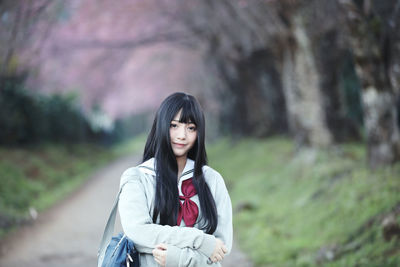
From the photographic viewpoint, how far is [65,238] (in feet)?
25.0

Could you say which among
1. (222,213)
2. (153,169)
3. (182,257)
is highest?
(153,169)

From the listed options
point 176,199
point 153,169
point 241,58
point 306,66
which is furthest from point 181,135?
point 241,58

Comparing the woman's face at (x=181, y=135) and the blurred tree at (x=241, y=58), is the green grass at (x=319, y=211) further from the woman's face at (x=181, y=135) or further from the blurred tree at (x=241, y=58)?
the blurred tree at (x=241, y=58)

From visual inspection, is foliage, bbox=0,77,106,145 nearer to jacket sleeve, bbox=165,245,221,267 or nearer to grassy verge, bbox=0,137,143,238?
grassy verge, bbox=0,137,143,238

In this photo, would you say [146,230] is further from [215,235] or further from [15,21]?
[15,21]

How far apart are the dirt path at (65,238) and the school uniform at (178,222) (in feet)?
11.8

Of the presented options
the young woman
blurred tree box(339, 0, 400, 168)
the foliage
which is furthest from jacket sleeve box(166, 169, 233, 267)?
the foliage

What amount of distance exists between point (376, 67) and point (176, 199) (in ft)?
15.4

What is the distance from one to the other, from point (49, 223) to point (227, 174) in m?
6.81

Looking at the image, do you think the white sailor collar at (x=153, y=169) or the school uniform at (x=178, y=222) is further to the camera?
the white sailor collar at (x=153, y=169)

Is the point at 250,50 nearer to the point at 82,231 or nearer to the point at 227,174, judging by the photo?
the point at 227,174

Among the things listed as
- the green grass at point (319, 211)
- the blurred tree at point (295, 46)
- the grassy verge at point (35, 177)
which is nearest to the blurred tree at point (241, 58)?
the blurred tree at point (295, 46)

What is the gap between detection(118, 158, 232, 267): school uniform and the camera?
7.22ft

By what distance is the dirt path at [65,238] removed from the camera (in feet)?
20.2
